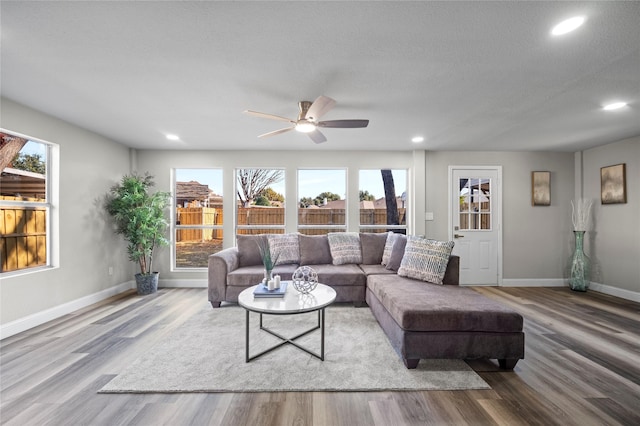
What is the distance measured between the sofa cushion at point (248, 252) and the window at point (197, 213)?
92 cm

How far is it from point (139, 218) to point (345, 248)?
3152 mm

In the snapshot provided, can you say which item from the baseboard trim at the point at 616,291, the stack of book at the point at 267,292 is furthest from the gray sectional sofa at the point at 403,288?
the baseboard trim at the point at 616,291

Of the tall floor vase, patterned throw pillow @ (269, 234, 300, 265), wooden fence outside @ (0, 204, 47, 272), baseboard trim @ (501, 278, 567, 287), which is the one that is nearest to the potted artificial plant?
wooden fence outside @ (0, 204, 47, 272)

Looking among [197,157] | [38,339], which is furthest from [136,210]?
[38,339]

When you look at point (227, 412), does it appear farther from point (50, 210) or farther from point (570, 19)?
point (50, 210)

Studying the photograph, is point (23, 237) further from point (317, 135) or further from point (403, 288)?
point (403, 288)

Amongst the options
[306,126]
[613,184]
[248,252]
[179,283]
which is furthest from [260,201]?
[613,184]

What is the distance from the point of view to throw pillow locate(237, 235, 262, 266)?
4055 mm

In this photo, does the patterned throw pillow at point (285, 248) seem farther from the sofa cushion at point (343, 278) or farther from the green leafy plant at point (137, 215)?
the green leafy plant at point (137, 215)

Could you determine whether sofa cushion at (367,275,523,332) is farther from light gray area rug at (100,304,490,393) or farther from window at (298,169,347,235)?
window at (298,169,347,235)

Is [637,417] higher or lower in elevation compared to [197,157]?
lower

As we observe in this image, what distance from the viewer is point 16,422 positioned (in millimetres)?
1561

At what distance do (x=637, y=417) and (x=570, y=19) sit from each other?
241 cm

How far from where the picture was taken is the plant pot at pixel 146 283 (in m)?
4.12
